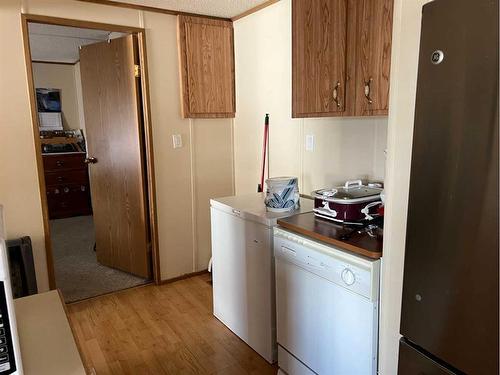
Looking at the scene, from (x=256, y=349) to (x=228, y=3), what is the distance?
2.42 metres

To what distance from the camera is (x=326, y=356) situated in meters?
1.77

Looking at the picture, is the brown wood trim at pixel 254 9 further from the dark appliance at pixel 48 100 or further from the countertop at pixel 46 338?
the dark appliance at pixel 48 100

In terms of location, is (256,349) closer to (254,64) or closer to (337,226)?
(337,226)

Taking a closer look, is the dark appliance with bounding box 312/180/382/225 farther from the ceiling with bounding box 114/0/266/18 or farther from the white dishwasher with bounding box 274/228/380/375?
the ceiling with bounding box 114/0/266/18

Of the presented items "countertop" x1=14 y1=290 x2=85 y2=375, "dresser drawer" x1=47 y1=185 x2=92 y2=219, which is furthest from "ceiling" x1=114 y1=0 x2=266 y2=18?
"dresser drawer" x1=47 y1=185 x2=92 y2=219

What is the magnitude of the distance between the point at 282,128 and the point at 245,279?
1163 mm

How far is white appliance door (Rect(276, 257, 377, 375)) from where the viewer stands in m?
1.56

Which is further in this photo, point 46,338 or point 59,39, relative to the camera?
point 59,39

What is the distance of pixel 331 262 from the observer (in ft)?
5.46

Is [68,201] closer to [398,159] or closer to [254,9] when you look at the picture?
[254,9]

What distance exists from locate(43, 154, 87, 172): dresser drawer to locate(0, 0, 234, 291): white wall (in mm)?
2942

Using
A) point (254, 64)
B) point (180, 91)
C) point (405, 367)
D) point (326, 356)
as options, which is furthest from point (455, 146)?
point (180, 91)

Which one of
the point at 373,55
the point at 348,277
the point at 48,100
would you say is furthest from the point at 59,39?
the point at 348,277

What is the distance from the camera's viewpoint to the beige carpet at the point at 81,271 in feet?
10.6
